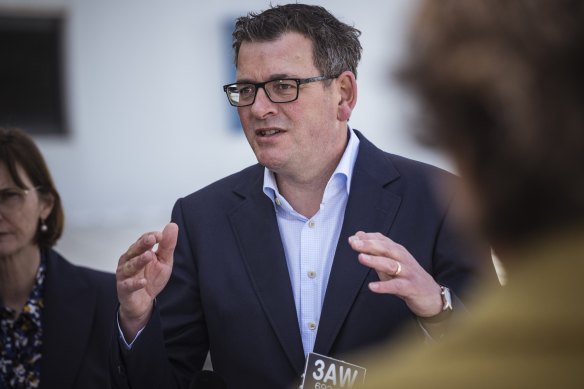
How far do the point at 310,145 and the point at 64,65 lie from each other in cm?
821

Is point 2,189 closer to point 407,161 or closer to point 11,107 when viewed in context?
point 407,161

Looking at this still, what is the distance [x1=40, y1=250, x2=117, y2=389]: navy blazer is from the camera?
2832mm

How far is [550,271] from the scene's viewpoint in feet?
2.60

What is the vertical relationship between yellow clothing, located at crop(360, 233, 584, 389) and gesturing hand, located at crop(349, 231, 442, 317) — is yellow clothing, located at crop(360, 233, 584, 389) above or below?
above

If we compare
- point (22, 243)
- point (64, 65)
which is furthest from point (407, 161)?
point (64, 65)

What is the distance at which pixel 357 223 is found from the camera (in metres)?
2.41

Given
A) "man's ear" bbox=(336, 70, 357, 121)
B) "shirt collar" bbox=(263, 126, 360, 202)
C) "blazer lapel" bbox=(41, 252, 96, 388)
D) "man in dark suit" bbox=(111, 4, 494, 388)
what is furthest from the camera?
"blazer lapel" bbox=(41, 252, 96, 388)

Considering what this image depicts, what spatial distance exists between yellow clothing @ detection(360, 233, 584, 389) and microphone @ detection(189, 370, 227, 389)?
41.4 inches

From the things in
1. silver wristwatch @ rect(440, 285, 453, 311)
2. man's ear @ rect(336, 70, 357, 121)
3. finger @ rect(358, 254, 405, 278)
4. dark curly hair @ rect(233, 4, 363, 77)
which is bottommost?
silver wristwatch @ rect(440, 285, 453, 311)

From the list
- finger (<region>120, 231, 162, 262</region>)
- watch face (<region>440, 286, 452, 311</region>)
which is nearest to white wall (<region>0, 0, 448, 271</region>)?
finger (<region>120, 231, 162, 262</region>)

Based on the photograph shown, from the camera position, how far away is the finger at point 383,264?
1.81 metres

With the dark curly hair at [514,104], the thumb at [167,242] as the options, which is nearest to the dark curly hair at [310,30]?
the thumb at [167,242]

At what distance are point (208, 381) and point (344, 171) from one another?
36.8 inches

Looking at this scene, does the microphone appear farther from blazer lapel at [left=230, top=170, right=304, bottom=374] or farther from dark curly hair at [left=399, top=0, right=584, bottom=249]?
dark curly hair at [left=399, top=0, right=584, bottom=249]
